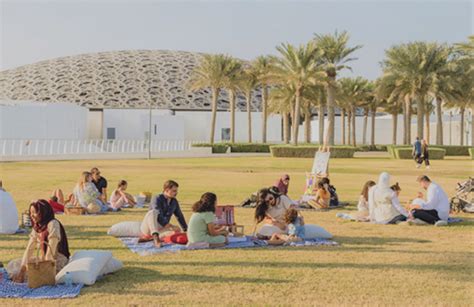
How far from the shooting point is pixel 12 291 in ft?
22.4

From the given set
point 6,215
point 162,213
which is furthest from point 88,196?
point 162,213

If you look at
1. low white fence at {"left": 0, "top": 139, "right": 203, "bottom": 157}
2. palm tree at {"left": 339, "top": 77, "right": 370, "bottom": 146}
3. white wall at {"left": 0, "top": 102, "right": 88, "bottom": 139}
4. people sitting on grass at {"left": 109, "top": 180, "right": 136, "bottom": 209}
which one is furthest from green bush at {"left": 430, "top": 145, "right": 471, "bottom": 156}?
people sitting on grass at {"left": 109, "top": 180, "right": 136, "bottom": 209}

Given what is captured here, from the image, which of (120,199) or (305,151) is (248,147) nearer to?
(305,151)

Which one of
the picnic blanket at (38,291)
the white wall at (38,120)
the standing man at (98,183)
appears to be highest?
the white wall at (38,120)

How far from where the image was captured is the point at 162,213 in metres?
9.89

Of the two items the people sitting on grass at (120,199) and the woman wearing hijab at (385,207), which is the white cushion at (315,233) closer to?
the woman wearing hijab at (385,207)

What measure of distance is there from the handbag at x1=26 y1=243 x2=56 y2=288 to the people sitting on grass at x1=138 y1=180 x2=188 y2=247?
2.75 m

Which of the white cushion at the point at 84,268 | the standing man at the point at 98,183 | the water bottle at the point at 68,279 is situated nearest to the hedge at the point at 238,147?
the standing man at the point at 98,183

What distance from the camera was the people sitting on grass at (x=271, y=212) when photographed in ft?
32.9

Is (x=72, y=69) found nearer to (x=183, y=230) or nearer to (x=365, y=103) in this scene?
(x=365, y=103)

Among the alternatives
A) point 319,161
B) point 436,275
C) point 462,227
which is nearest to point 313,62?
point 319,161

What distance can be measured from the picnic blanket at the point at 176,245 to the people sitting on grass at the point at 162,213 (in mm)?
204

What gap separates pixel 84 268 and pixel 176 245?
7.76ft

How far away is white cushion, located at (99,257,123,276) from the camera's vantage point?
294 inches
